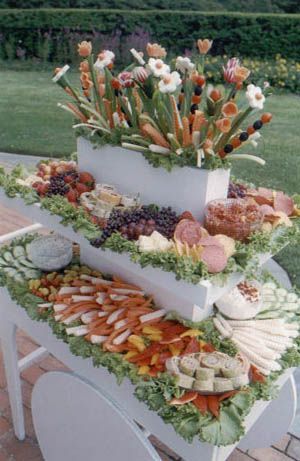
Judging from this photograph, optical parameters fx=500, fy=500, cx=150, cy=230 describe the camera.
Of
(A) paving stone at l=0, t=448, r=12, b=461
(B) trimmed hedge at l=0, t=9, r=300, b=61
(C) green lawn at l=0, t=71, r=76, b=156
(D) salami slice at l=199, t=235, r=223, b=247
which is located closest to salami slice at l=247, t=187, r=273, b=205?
(D) salami slice at l=199, t=235, r=223, b=247

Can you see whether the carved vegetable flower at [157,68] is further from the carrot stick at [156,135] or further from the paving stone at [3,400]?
the paving stone at [3,400]

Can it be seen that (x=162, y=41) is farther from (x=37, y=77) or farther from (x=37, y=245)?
(x=37, y=245)

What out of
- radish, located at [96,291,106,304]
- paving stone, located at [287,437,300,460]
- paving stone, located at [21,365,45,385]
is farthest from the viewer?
paving stone, located at [21,365,45,385]

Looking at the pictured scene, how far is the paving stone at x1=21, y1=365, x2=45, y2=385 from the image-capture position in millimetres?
2983

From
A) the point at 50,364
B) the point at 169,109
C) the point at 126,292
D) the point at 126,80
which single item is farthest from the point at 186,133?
the point at 50,364

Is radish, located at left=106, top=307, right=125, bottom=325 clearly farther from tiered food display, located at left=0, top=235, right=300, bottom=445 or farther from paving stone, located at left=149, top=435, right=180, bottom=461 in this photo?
paving stone, located at left=149, top=435, right=180, bottom=461

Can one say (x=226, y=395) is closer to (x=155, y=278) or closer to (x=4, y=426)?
(x=155, y=278)

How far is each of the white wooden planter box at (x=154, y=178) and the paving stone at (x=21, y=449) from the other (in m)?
1.44

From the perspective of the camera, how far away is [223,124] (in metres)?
1.71

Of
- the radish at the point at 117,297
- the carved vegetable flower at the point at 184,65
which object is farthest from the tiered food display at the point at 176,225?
the carved vegetable flower at the point at 184,65

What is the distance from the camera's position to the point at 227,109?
5.61ft

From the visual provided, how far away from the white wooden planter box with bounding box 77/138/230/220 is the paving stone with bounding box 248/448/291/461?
4.60ft

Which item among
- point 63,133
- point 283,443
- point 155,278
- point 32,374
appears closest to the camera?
point 155,278

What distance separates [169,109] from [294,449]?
1886 mm
